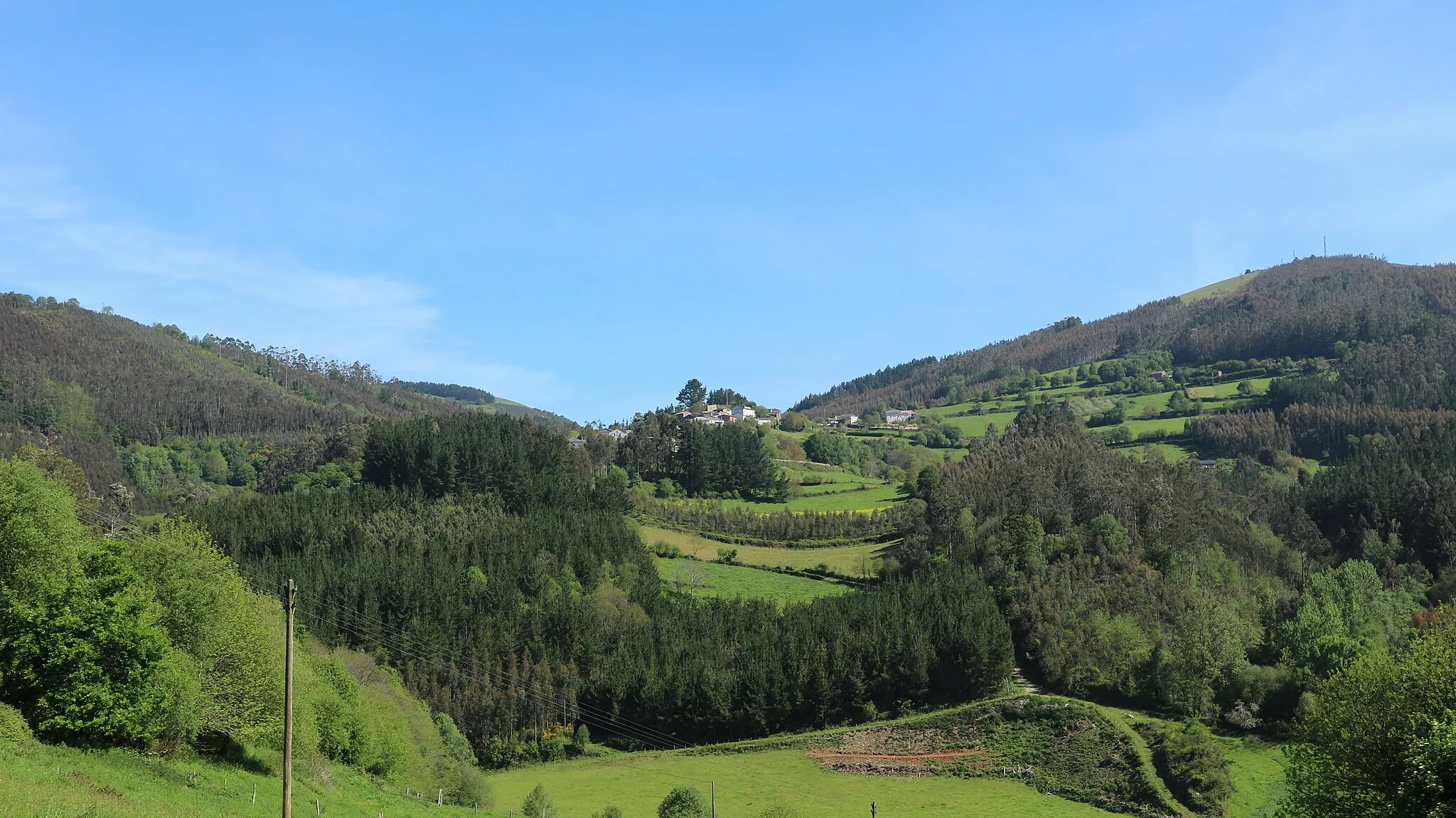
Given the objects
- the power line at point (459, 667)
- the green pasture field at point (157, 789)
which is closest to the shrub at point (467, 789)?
the green pasture field at point (157, 789)

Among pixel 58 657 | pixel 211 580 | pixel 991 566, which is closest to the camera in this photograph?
pixel 58 657

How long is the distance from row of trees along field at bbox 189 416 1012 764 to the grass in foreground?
375 centimetres

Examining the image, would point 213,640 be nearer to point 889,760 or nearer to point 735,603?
point 889,760

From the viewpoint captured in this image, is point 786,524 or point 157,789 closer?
point 157,789

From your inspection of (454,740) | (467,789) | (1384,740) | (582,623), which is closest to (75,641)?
(467,789)

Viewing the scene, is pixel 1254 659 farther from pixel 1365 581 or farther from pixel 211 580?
pixel 211 580

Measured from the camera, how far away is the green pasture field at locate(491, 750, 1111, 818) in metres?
71.7

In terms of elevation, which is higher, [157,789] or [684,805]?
[157,789]

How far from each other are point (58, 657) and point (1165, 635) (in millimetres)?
83574

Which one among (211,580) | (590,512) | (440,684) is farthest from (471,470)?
(211,580)

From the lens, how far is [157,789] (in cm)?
3744

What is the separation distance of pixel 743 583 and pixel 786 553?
13172 millimetres

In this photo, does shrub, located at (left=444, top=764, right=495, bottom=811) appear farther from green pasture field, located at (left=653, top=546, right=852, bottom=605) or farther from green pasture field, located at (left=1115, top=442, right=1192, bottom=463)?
green pasture field, located at (left=1115, top=442, right=1192, bottom=463)

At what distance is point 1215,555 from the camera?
374 ft
